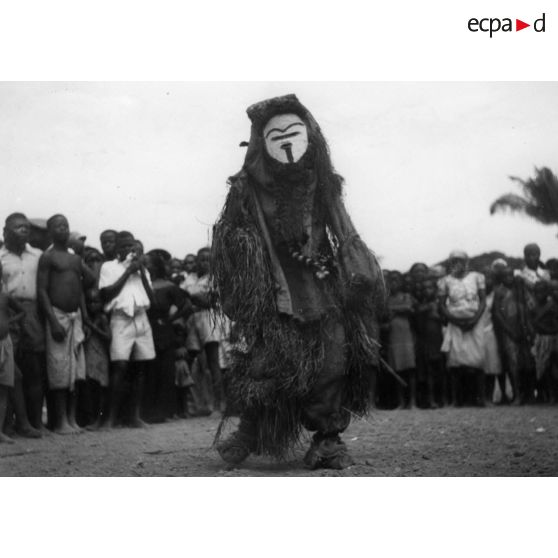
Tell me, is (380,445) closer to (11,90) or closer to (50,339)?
(50,339)

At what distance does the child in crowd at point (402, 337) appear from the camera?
27.0 ft

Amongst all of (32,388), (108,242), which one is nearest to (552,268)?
(108,242)

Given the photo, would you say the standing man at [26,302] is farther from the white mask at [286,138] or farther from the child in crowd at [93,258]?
the white mask at [286,138]

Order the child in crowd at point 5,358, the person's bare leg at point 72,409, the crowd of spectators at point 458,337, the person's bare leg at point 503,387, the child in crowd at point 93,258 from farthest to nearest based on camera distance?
the person's bare leg at point 503,387 → the crowd of spectators at point 458,337 → the child in crowd at point 93,258 → the person's bare leg at point 72,409 → the child in crowd at point 5,358

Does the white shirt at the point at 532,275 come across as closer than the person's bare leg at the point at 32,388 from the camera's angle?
No

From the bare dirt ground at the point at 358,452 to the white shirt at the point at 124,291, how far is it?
0.91 m

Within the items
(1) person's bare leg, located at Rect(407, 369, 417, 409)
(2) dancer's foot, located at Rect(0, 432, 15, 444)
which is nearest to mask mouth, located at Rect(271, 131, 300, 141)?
(2) dancer's foot, located at Rect(0, 432, 15, 444)

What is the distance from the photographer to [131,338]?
6.75m

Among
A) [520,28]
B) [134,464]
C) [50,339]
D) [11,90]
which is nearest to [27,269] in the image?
[50,339]

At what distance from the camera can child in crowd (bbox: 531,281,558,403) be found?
7156mm

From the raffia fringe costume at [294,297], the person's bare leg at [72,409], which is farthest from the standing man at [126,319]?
the raffia fringe costume at [294,297]

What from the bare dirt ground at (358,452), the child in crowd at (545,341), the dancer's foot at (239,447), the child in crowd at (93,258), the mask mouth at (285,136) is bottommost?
the bare dirt ground at (358,452)

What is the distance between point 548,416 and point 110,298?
132 inches

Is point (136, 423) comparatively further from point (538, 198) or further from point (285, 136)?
point (538, 198)
